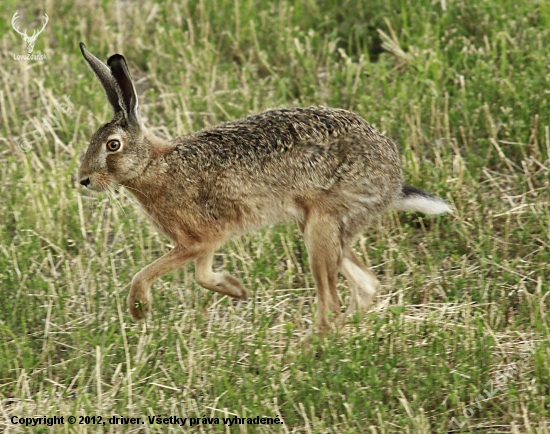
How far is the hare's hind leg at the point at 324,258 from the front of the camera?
17.6ft

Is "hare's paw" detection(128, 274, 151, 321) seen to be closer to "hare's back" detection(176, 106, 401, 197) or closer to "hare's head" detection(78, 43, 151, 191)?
"hare's head" detection(78, 43, 151, 191)

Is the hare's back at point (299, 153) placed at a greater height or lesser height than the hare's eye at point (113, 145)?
lesser

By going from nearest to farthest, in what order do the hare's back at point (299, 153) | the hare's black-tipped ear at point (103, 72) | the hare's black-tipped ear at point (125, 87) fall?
the hare's black-tipped ear at point (125, 87) → the hare's black-tipped ear at point (103, 72) → the hare's back at point (299, 153)

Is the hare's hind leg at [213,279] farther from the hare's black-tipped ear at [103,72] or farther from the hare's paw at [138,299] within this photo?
the hare's black-tipped ear at [103,72]

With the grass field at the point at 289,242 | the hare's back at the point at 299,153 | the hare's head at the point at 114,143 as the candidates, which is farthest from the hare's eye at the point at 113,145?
the grass field at the point at 289,242

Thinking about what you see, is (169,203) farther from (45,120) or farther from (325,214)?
(45,120)

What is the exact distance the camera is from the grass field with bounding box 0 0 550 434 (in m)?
4.72

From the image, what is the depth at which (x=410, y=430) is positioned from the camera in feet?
14.6

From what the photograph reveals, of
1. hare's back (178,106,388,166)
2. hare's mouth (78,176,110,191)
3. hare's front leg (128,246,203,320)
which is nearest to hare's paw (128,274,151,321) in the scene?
hare's front leg (128,246,203,320)

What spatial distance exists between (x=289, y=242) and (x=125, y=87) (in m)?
1.56

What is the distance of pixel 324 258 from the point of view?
17.7 feet

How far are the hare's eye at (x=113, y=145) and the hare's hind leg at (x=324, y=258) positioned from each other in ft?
3.71

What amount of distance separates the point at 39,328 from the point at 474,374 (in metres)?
2.45

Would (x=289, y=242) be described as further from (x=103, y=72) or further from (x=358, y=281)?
(x=103, y=72)
